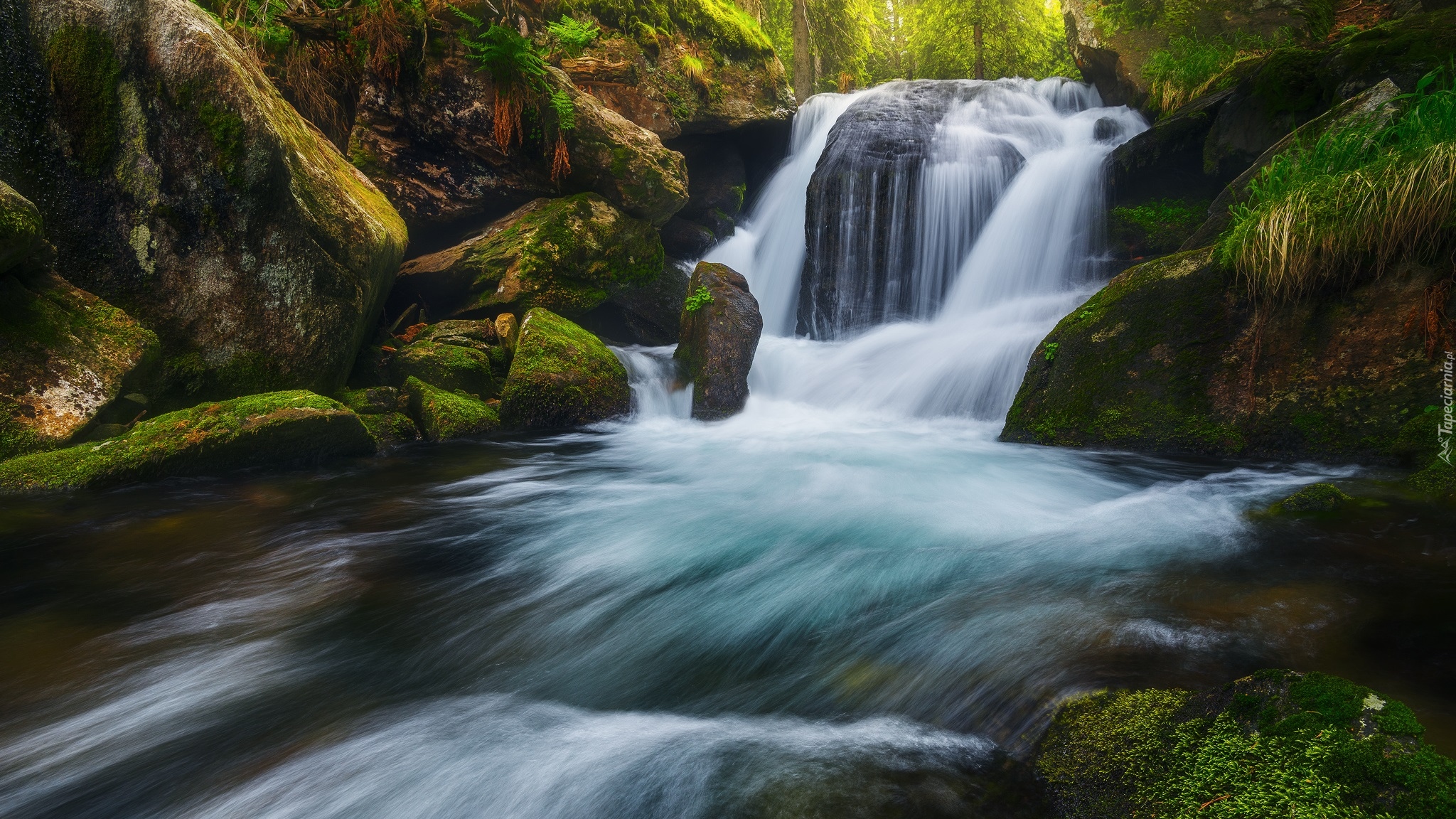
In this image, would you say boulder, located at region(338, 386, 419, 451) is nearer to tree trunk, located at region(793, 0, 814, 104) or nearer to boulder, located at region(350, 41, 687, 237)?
boulder, located at region(350, 41, 687, 237)

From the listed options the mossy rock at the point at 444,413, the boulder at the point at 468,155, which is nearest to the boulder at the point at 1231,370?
the mossy rock at the point at 444,413

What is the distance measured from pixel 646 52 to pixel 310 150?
23.6ft

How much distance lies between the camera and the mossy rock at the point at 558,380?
733cm

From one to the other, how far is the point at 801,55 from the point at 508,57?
1284cm

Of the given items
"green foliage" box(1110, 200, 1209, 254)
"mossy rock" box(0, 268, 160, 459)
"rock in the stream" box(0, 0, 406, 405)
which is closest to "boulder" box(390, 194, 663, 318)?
"rock in the stream" box(0, 0, 406, 405)

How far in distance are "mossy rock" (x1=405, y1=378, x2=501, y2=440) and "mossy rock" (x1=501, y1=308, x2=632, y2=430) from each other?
0.95 ft

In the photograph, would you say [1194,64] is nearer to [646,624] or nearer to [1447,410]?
[1447,410]

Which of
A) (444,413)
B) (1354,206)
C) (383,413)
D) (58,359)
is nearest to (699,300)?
(444,413)

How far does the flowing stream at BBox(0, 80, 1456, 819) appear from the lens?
2.05m

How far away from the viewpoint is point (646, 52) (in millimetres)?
12070

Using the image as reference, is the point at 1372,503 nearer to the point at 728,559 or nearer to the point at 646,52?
the point at 728,559

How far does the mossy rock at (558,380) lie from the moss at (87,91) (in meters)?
3.83

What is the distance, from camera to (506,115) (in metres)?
8.73

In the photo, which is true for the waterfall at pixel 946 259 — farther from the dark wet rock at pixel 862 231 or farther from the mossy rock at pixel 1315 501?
the mossy rock at pixel 1315 501
